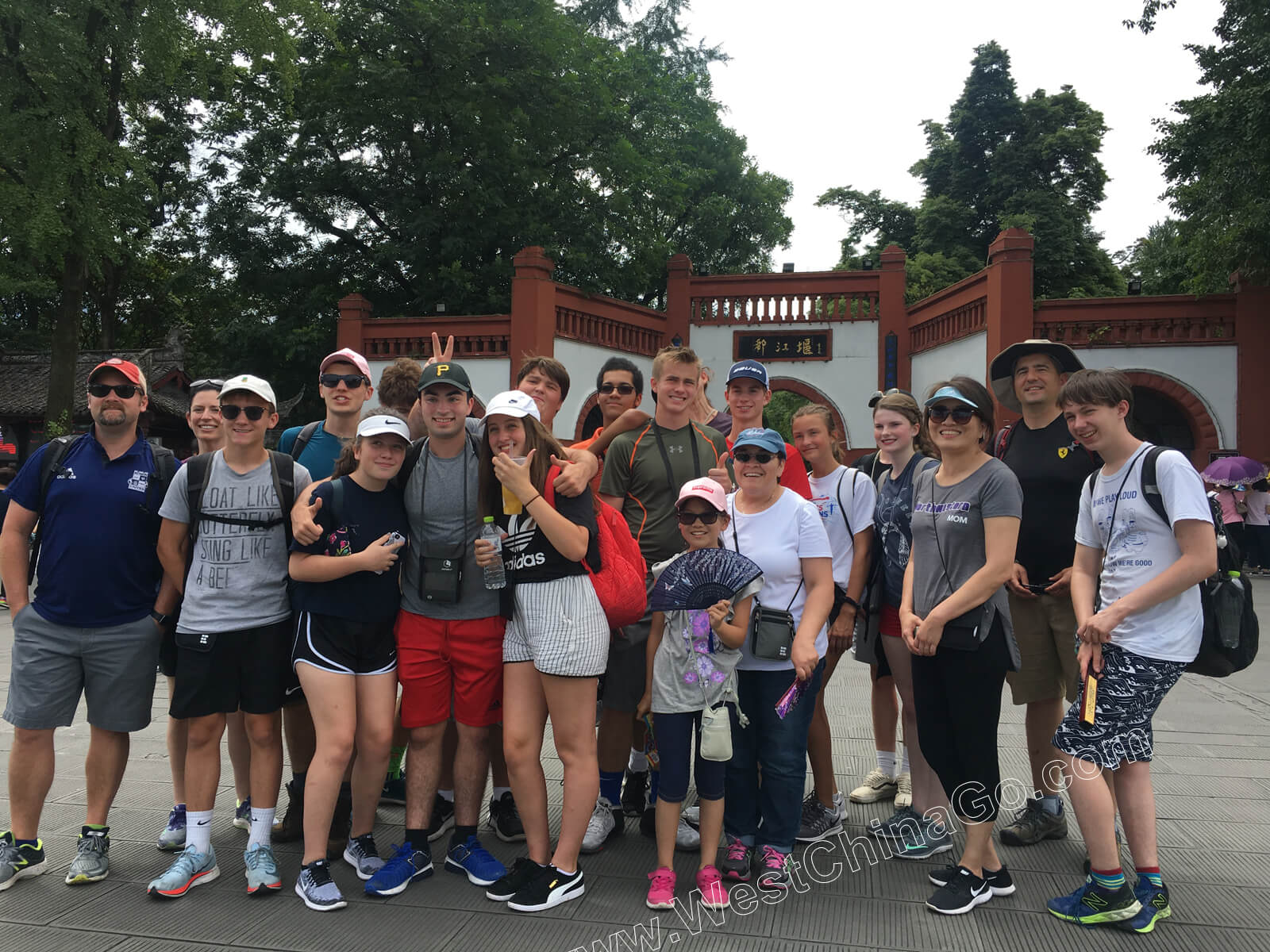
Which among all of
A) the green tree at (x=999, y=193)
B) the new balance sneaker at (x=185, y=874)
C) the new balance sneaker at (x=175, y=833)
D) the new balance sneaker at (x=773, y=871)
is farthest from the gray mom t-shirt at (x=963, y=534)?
the green tree at (x=999, y=193)

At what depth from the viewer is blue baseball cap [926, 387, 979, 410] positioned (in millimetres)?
3270

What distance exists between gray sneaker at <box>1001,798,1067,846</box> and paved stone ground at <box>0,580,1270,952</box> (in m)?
0.05

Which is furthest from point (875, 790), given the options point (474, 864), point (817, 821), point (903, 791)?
point (474, 864)

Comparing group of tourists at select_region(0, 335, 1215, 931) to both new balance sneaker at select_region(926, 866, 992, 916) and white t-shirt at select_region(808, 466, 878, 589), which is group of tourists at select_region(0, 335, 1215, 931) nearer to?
new balance sneaker at select_region(926, 866, 992, 916)

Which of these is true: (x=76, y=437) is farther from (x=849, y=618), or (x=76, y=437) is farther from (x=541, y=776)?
(x=849, y=618)

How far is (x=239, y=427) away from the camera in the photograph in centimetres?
345

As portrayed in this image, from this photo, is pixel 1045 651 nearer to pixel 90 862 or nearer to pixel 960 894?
pixel 960 894

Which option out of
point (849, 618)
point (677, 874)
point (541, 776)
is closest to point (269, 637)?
point (541, 776)

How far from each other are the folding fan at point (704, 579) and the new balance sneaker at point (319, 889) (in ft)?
4.94

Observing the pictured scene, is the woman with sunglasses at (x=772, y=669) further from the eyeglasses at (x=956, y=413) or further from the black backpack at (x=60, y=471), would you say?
the black backpack at (x=60, y=471)

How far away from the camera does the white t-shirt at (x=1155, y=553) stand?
2973 mm

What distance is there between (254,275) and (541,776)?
2002 centimetres

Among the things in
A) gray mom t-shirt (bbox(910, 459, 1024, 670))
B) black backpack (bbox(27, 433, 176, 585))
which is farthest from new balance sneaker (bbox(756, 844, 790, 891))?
black backpack (bbox(27, 433, 176, 585))

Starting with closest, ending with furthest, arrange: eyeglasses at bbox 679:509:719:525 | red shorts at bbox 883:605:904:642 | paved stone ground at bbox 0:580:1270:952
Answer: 1. paved stone ground at bbox 0:580:1270:952
2. eyeglasses at bbox 679:509:719:525
3. red shorts at bbox 883:605:904:642
